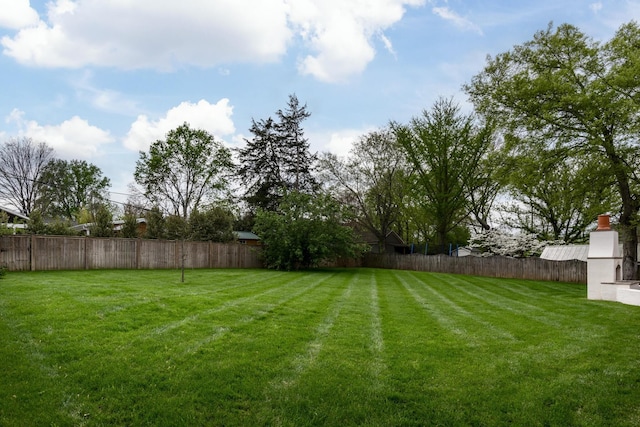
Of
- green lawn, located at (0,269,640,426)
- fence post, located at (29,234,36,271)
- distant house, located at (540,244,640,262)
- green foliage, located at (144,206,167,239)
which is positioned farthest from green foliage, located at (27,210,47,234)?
distant house, located at (540,244,640,262)

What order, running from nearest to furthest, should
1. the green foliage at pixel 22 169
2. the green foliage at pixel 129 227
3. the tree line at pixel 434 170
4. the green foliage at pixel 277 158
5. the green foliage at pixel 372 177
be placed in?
the tree line at pixel 434 170
the green foliage at pixel 129 227
the green foliage at pixel 22 169
the green foliage at pixel 372 177
the green foliage at pixel 277 158

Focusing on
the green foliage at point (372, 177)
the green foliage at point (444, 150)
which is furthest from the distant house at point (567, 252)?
the green foliage at point (372, 177)

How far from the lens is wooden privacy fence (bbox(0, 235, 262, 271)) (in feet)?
50.6

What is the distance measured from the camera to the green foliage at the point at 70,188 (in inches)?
1556

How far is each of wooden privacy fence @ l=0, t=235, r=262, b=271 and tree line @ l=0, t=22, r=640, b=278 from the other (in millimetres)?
3609

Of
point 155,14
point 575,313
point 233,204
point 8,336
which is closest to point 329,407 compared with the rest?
point 8,336

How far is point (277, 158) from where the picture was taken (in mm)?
38312

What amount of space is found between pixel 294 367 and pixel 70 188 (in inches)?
1844

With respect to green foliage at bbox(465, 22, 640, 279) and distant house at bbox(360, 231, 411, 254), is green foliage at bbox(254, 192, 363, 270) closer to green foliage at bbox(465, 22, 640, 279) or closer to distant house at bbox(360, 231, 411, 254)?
green foliage at bbox(465, 22, 640, 279)

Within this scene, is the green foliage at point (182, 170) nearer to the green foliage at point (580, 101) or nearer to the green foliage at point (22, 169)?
the green foliage at point (22, 169)

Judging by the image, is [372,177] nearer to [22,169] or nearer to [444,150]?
[444,150]

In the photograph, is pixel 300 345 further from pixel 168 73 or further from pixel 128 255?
Result: pixel 128 255

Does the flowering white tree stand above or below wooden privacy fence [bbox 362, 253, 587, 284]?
above

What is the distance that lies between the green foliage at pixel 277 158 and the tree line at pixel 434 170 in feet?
0.39
